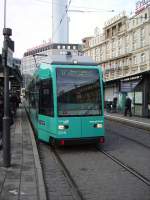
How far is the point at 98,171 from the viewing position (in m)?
9.12

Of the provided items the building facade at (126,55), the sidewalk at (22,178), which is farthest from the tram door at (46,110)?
the building facade at (126,55)

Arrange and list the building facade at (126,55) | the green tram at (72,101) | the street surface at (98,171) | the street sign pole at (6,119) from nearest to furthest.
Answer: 1. the street surface at (98,171)
2. the street sign pole at (6,119)
3. the green tram at (72,101)
4. the building facade at (126,55)

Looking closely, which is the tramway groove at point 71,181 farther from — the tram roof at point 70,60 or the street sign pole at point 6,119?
the tram roof at point 70,60

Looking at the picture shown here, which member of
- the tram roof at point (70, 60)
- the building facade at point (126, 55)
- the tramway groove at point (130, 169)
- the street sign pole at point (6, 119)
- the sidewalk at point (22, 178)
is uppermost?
the building facade at point (126, 55)

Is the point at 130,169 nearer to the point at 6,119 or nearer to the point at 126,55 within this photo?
the point at 6,119

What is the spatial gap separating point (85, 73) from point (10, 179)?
18.6 ft

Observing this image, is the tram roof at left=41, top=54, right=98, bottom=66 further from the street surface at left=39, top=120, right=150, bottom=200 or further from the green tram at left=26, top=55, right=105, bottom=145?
the street surface at left=39, top=120, right=150, bottom=200

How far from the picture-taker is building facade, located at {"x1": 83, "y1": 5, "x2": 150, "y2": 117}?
29428 mm

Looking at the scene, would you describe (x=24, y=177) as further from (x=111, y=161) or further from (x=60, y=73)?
(x=60, y=73)

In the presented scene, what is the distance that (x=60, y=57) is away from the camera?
508 inches

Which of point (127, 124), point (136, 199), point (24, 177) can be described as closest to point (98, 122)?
point (24, 177)

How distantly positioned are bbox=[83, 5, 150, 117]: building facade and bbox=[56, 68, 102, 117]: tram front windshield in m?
15.9

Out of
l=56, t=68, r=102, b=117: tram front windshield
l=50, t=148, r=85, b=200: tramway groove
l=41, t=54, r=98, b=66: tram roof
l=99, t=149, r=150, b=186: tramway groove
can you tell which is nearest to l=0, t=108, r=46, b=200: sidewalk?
l=50, t=148, r=85, b=200: tramway groove

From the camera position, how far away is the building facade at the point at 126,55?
Answer: 2943 centimetres
